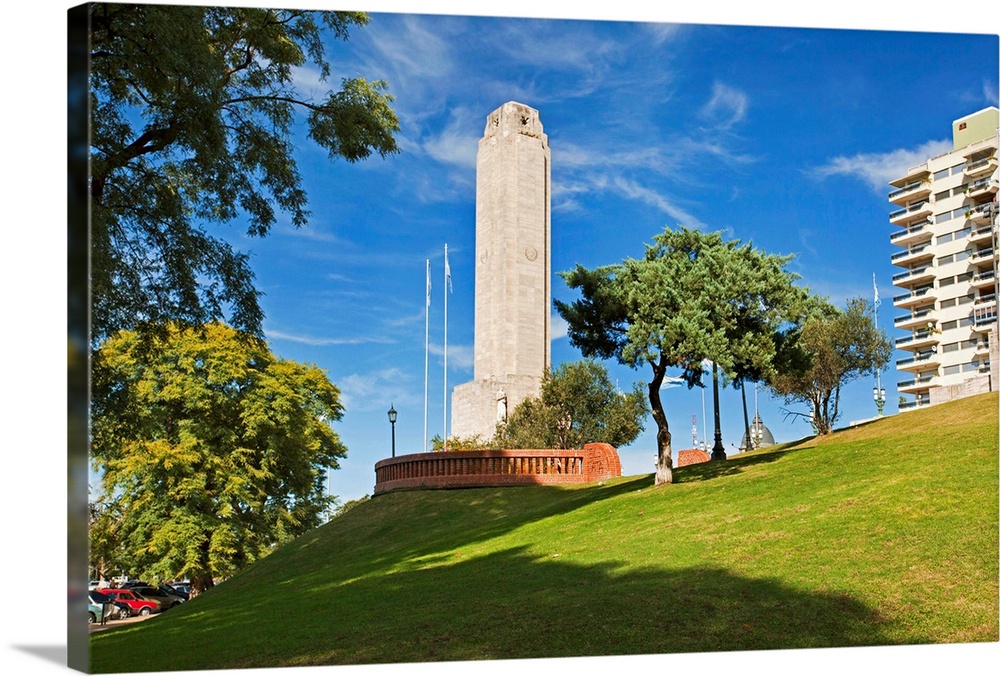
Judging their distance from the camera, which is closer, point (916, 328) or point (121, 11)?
point (121, 11)

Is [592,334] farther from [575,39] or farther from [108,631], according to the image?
[108,631]

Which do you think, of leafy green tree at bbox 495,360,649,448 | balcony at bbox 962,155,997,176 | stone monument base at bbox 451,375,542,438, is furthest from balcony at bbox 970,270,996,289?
stone monument base at bbox 451,375,542,438

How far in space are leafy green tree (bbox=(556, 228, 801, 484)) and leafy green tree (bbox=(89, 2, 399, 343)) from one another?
7.82 m

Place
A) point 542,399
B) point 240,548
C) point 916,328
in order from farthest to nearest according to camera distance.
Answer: point 542,399
point 916,328
point 240,548

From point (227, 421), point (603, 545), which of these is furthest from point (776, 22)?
point (227, 421)

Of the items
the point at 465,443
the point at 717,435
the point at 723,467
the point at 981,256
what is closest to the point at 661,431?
the point at 723,467

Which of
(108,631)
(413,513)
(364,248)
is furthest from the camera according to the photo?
(364,248)

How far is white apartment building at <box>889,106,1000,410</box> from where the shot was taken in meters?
43.4

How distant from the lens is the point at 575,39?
73.1 feet

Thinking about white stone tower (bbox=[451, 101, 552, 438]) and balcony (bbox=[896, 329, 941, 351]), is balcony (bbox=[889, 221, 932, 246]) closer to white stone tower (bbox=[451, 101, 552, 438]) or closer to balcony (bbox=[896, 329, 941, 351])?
balcony (bbox=[896, 329, 941, 351])

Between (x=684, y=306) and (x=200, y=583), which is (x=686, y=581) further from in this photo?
(x=200, y=583)

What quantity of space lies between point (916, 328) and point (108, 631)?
45624 mm

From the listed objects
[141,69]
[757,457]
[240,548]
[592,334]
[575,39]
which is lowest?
[240,548]

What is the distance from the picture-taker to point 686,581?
41.7ft
